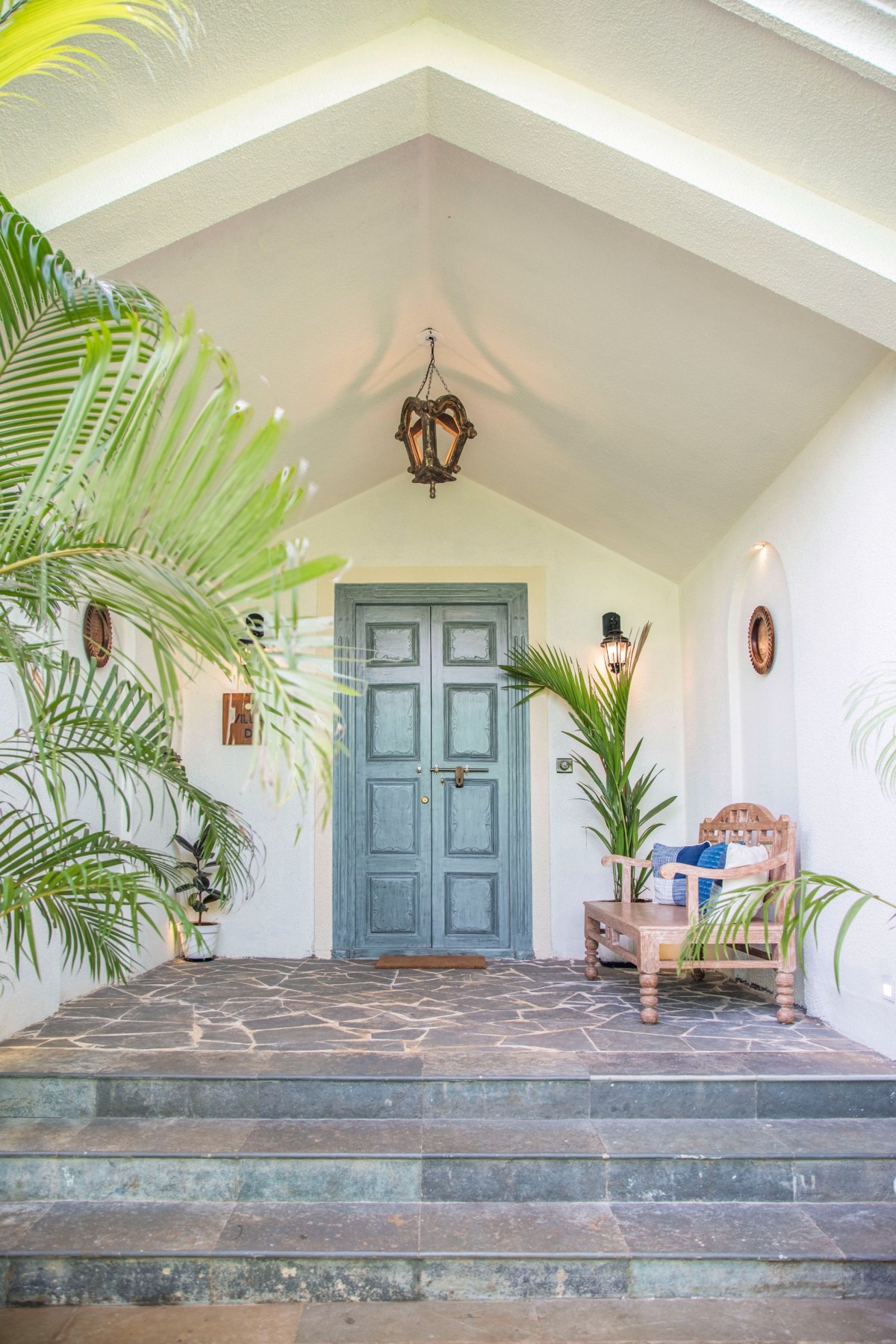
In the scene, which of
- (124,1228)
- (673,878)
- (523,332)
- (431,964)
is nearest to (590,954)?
(673,878)

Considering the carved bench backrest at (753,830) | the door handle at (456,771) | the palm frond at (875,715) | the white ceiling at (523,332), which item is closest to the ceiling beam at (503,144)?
the white ceiling at (523,332)

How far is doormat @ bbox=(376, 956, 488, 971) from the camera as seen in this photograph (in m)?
5.47

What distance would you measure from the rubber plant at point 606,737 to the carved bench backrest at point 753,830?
505 millimetres

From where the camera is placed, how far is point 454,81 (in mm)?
3027

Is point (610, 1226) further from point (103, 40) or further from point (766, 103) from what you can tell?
point (103, 40)

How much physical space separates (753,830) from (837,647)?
106 centimetres

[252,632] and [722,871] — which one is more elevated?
[252,632]

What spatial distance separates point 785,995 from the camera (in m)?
3.99

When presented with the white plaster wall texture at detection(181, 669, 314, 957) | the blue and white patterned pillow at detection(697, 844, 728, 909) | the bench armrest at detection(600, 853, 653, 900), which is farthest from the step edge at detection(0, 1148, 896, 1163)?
the white plaster wall texture at detection(181, 669, 314, 957)

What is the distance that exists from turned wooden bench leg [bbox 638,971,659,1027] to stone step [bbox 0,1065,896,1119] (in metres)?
0.73

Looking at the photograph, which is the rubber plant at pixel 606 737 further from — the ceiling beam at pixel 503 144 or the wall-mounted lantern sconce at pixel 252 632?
the wall-mounted lantern sconce at pixel 252 632

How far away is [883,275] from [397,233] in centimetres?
196

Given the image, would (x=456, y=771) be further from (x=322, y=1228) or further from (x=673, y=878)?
(x=322, y=1228)

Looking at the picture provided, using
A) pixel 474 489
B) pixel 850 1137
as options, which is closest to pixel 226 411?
pixel 850 1137
